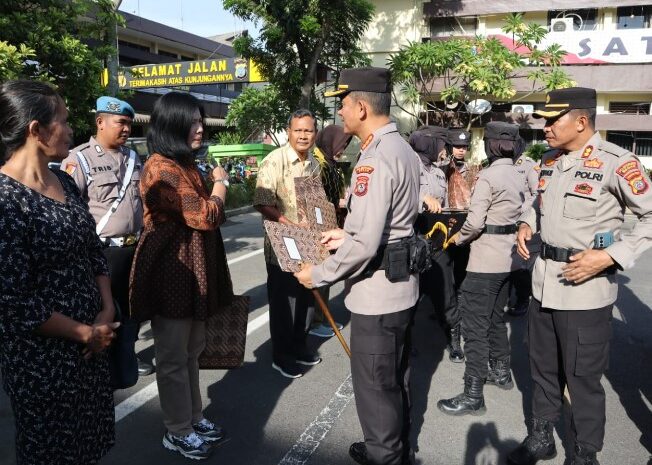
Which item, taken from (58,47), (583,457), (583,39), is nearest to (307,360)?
(583,457)

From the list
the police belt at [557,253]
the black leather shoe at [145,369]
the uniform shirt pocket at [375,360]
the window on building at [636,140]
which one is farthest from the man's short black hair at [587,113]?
the window on building at [636,140]

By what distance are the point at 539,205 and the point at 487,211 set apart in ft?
1.65

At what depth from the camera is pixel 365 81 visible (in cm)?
215

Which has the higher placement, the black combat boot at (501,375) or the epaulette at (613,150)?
the epaulette at (613,150)

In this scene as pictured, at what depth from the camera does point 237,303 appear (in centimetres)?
280

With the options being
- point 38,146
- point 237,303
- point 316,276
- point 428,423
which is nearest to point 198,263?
point 237,303

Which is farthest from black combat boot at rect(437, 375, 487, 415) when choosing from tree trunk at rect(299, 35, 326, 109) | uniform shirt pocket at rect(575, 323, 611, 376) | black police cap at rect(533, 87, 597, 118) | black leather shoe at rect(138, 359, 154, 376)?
tree trunk at rect(299, 35, 326, 109)

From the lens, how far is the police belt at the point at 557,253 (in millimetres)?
2385

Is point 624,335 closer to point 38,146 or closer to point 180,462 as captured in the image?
point 180,462

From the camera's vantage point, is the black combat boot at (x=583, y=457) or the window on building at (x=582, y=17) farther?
the window on building at (x=582, y=17)

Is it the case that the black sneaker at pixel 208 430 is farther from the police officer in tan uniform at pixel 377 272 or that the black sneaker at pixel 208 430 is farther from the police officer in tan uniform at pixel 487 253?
the police officer in tan uniform at pixel 487 253

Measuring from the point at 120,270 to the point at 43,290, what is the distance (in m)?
1.64

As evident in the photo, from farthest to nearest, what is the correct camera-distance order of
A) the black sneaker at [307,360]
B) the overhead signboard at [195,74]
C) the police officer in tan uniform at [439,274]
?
the overhead signboard at [195,74] → the police officer in tan uniform at [439,274] → the black sneaker at [307,360]

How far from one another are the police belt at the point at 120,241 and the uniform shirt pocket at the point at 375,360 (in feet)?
6.36
